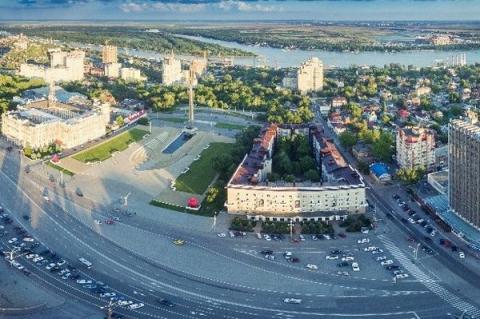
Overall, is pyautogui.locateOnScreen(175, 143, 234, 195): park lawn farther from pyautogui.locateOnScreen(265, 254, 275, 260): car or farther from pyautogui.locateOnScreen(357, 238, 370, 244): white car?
pyautogui.locateOnScreen(357, 238, 370, 244): white car

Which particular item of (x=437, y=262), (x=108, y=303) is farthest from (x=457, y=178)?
(x=108, y=303)

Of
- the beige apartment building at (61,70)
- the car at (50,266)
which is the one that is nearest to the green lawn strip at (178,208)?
the car at (50,266)

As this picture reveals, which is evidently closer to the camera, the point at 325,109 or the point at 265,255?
the point at 265,255

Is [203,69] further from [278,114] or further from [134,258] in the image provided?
[134,258]

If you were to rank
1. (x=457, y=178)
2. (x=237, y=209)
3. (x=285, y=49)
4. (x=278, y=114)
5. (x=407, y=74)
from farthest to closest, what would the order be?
1. (x=285, y=49)
2. (x=407, y=74)
3. (x=278, y=114)
4. (x=237, y=209)
5. (x=457, y=178)

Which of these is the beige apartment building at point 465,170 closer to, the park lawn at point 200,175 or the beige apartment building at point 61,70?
the park lawn at point 200,175

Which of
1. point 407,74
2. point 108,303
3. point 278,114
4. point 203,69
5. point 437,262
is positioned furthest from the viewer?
point 203,69

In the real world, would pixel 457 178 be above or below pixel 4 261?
above
